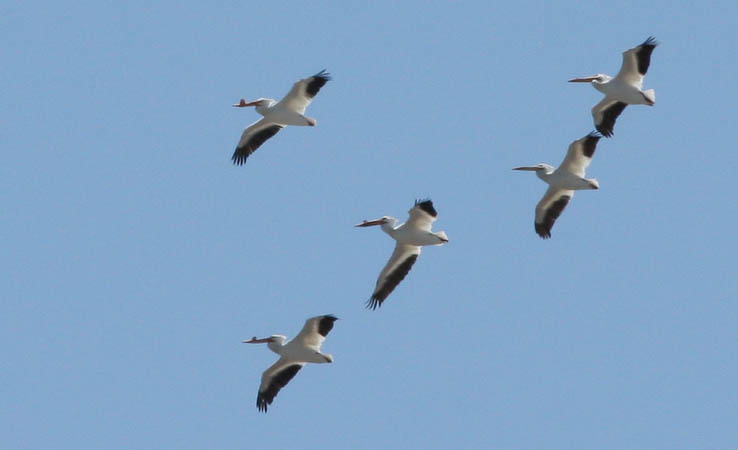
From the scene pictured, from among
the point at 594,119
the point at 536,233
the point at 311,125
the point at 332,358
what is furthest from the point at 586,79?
the point at 332,358

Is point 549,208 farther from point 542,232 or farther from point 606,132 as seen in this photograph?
point 606,132

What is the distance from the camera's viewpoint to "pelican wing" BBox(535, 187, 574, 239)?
2383 cm

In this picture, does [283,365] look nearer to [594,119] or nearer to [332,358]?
[332,358]

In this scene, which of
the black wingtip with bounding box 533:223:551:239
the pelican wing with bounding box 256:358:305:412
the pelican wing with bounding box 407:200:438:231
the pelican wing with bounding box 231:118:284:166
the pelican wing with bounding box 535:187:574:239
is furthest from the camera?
the pelican wing with bounding box 231:118:284:166

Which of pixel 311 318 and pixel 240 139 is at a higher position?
pixel 240 139

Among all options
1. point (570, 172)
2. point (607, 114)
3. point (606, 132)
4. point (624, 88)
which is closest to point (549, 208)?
point (570, 172)

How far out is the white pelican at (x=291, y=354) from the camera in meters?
21.8

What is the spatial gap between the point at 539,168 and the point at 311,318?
438cm

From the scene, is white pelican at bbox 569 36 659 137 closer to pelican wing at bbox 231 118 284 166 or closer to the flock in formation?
the flock in formation

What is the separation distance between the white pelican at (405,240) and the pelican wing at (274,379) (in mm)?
1579

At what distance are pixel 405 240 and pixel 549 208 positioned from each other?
8.42 feet


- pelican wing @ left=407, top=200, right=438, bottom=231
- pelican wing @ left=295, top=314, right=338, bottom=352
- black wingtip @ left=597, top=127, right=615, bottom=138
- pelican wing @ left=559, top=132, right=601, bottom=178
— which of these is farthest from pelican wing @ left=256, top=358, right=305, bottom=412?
black wingtip @ left=597, top=127, right=615, bottom=138

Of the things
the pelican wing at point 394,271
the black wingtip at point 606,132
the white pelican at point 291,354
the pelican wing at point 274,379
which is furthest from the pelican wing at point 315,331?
the black wingtip at point 606,132

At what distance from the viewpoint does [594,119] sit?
23156 millimetres
